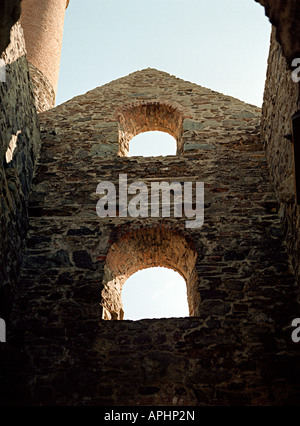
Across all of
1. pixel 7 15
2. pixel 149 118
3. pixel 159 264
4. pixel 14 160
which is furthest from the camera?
pixel 149 118

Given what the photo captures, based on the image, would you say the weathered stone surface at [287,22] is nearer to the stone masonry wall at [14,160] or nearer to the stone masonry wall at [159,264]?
the stone masonry wall at [159,264]

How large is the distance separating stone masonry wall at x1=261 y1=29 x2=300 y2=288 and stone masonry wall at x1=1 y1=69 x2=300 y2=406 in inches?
11.3

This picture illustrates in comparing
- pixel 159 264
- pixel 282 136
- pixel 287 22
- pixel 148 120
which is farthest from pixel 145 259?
pixel 287 22

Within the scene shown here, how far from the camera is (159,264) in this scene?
21.1 ft

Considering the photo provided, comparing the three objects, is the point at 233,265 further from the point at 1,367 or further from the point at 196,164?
the point at 1,367

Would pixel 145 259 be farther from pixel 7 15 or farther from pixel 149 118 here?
pixel 7 15

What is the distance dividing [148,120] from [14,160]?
3386 mm

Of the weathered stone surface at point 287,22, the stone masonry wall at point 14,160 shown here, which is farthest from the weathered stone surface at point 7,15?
the stone masonry wall at point 14,160

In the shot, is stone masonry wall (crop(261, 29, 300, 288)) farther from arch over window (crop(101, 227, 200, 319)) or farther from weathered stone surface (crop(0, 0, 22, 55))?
weathered stone surface (crop(0, 0, 22, 55))

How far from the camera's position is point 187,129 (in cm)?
746

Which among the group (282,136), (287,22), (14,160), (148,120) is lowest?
(287,22)

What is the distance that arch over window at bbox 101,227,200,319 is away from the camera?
5.53 m

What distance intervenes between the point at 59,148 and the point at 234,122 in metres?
3.34

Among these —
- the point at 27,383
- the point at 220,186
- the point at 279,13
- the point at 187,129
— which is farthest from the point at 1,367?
the point at 187,129
